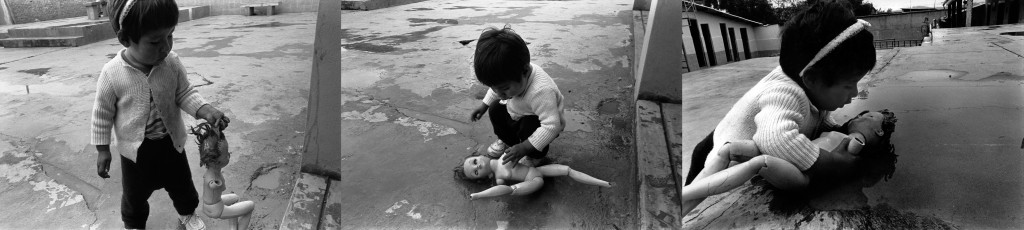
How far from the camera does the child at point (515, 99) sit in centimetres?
163

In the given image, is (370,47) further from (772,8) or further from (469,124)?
(772,8)

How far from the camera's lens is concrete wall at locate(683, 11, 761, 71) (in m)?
1.50

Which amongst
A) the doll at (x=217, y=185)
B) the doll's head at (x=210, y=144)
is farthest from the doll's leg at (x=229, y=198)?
the doll's head at (x=210, y=144)

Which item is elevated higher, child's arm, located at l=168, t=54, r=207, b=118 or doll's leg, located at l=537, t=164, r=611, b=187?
child's arm, located at l=168, t=54, r=207, b=118

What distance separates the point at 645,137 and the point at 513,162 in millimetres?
381

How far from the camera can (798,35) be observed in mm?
1388

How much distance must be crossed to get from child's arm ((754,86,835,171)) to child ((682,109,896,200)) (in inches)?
1.1

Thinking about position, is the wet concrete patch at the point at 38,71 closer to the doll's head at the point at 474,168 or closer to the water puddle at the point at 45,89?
the water puddle at the point at 45,89

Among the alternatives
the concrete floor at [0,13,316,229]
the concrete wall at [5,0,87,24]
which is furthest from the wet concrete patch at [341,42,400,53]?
the concrete wall at [5,0,87,24]

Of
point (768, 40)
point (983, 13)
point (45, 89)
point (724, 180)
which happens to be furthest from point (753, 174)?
point (45, 89)

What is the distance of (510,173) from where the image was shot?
1946 mm

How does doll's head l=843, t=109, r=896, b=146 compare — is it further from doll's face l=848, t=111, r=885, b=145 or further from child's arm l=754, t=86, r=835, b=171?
child's arm l=754, t=86, r=835, b=171

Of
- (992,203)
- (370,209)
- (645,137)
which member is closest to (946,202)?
(992,203)

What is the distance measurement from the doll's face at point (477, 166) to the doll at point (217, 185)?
0.67 metres
